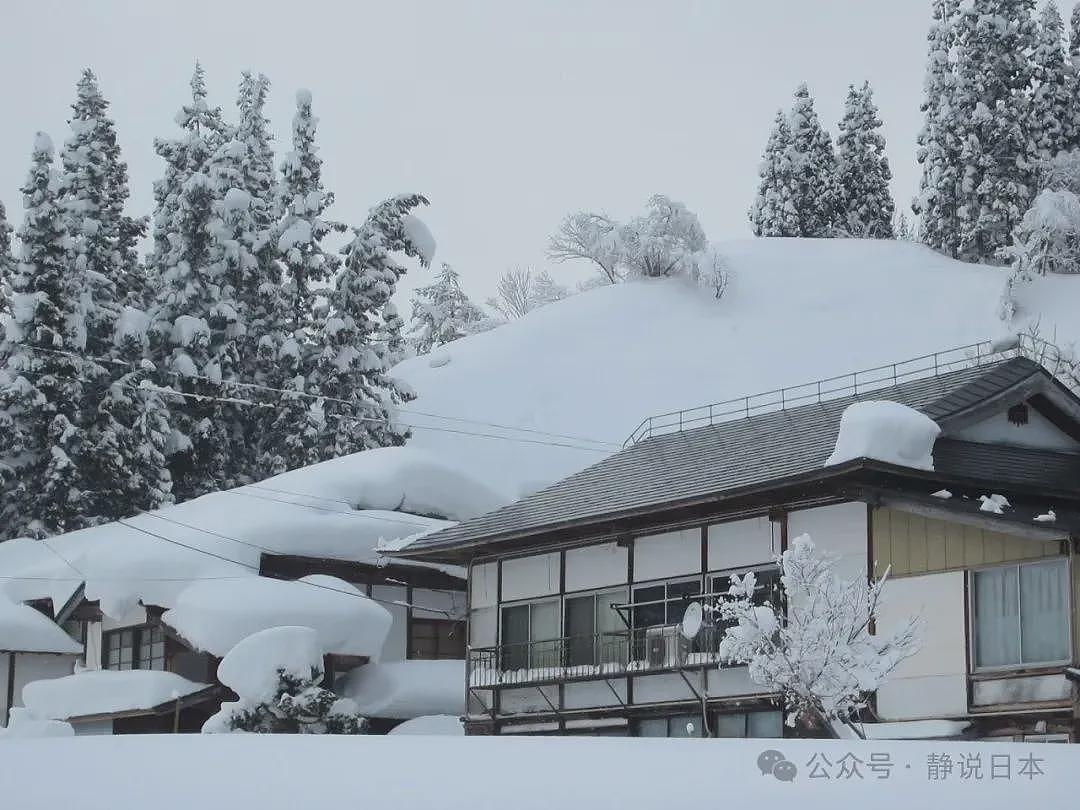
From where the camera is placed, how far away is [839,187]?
8244 centimetres

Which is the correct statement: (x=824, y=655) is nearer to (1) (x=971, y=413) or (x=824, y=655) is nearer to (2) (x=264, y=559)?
(1) (x=971, y=413)

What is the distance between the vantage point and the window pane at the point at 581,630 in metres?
25.6

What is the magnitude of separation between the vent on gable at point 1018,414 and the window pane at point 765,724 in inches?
261

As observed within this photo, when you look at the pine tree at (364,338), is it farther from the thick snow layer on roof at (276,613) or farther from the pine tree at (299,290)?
the thick snow layer on roof at (276,613)

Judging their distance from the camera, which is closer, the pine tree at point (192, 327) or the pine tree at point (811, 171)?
the pine tree at point (192, 327)

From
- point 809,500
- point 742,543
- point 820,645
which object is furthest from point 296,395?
point 820,645

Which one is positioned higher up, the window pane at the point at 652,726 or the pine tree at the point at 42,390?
the pine tree at the point at 42,390

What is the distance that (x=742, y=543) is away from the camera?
926 inches

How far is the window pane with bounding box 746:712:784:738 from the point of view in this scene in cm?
2267

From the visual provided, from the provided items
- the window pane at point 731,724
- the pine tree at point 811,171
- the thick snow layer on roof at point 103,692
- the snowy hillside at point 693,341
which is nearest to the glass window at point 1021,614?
the window pane at point 731,724

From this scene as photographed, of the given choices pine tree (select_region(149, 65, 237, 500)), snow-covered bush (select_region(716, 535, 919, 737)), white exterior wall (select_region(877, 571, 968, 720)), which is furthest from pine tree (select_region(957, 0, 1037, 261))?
snow-covered bush (select_region(716, 535, 919, 737))

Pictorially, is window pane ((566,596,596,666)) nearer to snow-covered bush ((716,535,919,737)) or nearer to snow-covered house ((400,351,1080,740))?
snow-covered house ((400,351,1080,740))

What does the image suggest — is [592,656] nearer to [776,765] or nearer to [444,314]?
[776,765]

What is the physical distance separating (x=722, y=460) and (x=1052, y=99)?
52.3 metres
